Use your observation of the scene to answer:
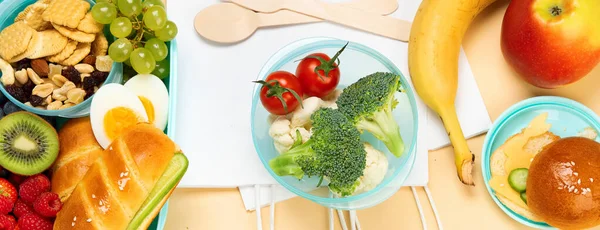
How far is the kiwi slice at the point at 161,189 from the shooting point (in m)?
0.83

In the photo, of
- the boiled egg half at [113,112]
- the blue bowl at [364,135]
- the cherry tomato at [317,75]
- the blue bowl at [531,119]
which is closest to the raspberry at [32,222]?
the boiled egg half at [113,112]

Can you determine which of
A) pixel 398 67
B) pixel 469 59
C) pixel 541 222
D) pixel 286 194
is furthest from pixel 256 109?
pixel 541 222

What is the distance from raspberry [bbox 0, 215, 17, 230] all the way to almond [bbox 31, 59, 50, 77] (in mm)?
231

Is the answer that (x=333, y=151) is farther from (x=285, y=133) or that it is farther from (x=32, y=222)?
(x=32, y=222)

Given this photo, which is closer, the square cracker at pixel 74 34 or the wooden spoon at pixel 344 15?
the square cracker at pixel 74 34

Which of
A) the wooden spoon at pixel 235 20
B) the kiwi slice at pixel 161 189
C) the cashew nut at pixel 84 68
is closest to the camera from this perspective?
the kiwi slice at pixel 161 189

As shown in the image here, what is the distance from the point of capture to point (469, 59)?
1.04 meters

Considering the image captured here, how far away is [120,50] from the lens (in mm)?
889

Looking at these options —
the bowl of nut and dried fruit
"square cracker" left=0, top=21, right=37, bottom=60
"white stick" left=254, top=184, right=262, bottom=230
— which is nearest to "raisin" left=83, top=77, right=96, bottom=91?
the bowl of nut and dried fruit

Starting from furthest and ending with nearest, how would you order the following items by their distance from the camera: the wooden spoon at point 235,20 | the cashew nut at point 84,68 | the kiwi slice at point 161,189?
1. the wooden spoon at point 235,20
2. the cashew nut at point 84,68
3. the kiwi slice at point 161,189

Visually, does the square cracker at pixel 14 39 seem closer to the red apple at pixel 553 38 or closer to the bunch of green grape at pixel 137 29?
the bunch of green grape at pixel 137 29

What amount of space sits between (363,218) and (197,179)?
0.98 feet

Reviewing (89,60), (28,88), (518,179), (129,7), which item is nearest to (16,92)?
(28,88)

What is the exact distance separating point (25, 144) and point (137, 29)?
248 millimetres
